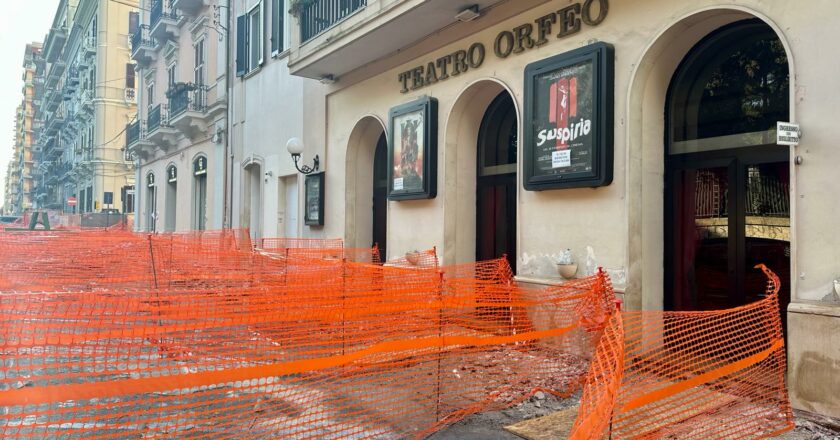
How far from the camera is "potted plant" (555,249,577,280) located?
7.34m

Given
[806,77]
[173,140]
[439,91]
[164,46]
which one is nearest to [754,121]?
[806,77]

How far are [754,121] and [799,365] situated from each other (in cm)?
270

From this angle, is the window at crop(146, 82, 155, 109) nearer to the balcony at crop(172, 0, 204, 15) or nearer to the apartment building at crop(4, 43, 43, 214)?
the balcony at crop(172, 0, 204, 15)

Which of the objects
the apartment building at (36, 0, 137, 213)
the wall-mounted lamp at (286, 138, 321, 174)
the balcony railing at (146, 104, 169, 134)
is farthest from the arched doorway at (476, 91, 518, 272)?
the apartment building at (36, 0, 137, 213)

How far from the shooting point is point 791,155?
5.32 m

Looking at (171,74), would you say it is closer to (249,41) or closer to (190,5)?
(190,5)

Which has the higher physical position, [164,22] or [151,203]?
[164,22]

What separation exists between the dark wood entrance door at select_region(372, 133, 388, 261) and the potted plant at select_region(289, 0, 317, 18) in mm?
3288

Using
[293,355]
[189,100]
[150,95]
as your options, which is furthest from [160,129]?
[293,355]

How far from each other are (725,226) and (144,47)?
27.3 metres

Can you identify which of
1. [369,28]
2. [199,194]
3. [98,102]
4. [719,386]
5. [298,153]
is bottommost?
[719,386]

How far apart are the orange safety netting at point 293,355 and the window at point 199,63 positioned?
1726 cm

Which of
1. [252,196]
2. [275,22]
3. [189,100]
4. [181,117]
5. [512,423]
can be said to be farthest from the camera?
[189,100]

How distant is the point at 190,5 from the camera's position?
2155 centimetres
